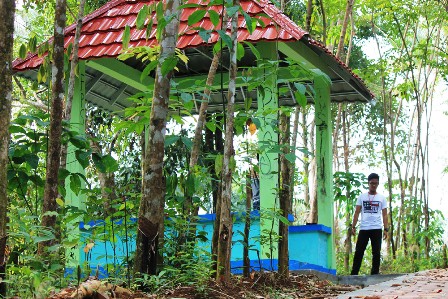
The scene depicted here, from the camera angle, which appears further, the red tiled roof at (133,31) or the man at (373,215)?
the man at (373,215)

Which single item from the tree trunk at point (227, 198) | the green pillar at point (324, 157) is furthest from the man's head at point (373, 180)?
the tree trunk at point (227, 198)

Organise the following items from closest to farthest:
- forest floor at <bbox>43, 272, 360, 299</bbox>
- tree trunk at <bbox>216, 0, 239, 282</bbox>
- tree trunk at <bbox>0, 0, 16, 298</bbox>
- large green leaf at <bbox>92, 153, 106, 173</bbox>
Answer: forest floor at <bbox>43, 272, 360, 299</bbox> → tree trunk at <bbox>0, 0, 16, 298</bbox> → tree trunk at <bbox>216, 0, 239, 282</bbox> → large green leaf at <bbox>92, 153, 106, 173</bbox>

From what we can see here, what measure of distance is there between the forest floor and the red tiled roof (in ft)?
9.64

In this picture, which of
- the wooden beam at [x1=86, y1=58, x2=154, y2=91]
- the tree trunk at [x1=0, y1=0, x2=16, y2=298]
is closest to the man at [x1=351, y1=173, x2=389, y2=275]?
the wooden beam at [x1=86, y1=58, x2=154, y2=91]

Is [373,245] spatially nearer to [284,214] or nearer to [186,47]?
[284,214]

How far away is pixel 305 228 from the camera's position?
430 inches

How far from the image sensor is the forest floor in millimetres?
5199

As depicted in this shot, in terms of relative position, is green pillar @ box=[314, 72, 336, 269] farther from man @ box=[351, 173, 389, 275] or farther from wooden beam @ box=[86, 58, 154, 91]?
wooden beam @ box=[86, 58, 154, 91]

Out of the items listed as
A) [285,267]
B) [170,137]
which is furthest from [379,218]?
[170,137]

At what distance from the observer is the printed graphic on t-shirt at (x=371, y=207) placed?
11.8 metres

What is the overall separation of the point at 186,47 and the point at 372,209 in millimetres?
4014

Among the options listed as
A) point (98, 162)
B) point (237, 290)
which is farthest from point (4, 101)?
point (237, 290)

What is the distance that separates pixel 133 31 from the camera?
1067cm

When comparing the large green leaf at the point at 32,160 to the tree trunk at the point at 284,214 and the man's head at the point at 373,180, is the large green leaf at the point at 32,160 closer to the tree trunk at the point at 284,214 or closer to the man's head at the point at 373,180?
the tree trunk at the point at 284,214
